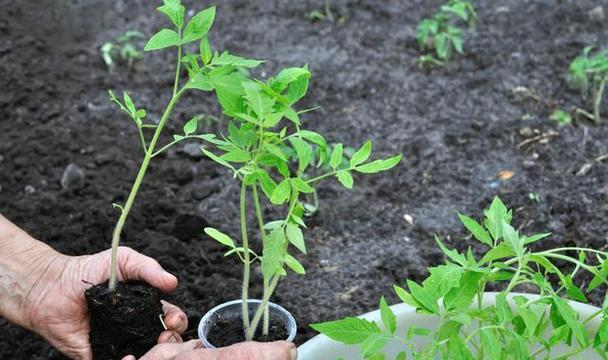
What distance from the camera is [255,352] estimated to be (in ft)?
5.29

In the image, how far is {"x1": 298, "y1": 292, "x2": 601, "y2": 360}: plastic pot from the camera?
1.71 meters

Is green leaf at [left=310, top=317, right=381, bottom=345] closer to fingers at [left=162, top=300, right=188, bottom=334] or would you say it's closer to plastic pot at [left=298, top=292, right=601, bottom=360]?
plastic pot at [left=298, top=292, right=601, bottom=360]

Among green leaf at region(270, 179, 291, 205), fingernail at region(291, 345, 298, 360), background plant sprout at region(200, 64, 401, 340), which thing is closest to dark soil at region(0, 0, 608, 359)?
fingernail at region(291, 345, 298, 360)

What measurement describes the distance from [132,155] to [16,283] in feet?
4.21

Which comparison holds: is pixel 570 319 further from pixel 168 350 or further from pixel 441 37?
pixel 441 37

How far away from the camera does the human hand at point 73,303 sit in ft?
6.57

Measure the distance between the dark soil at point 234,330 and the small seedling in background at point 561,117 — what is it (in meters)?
1.90

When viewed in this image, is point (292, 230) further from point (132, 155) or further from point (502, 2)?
point (502, 2)

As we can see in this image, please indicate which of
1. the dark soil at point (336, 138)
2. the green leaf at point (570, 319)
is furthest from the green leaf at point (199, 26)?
the dark soil at point (336, 138)

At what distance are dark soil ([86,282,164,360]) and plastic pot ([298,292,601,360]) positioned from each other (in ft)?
1.38

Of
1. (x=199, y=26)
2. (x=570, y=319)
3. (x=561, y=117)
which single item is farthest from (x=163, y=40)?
(x=561, y=117)

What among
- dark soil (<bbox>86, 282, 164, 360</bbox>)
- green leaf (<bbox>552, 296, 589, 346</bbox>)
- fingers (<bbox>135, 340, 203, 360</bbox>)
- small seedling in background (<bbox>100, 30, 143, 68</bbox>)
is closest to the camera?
green leaf (<bbox>552, 296, 589, 346</bbox>)

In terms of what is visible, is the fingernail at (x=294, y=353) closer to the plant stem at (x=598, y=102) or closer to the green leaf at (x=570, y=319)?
the green leaf at (x=570, y=319)

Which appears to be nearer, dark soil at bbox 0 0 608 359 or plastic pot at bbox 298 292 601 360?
plastic pot at bbox 298 292 601 360
